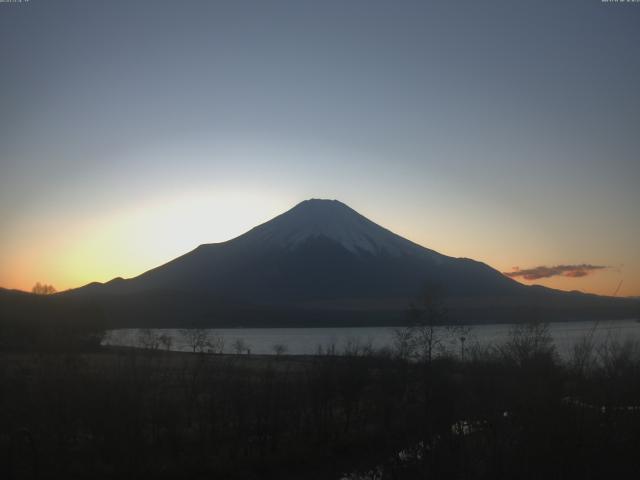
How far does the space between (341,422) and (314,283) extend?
149 m

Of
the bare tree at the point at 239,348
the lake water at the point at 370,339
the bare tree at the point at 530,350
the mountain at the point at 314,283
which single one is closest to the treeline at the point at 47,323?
the lake water at the point at 370,339

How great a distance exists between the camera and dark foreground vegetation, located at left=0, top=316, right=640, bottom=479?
9.59 metres

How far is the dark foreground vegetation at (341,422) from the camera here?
31.5 feet

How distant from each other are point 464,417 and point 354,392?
6.72 metres

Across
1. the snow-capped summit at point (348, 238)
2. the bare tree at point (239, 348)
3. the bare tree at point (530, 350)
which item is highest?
the snow-capped summit at point (348, 238)

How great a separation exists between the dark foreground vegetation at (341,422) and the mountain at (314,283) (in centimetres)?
9662

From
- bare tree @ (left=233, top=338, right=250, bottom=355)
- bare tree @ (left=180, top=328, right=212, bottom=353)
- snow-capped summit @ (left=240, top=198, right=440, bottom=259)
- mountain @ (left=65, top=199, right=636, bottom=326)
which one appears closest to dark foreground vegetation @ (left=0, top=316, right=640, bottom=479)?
bare tree @ (left=180, top=328, right=212, bottom=353)

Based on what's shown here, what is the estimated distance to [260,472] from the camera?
57.8 feet

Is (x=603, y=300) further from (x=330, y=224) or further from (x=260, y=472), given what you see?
(x=260, y=472)

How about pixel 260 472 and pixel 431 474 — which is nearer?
pixel 431 474

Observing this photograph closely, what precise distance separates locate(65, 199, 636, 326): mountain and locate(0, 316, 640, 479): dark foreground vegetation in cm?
9662

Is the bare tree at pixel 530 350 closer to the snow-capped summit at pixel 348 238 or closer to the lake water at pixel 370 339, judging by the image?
the lake water at pixel 370 339

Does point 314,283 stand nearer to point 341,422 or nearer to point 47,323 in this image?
point 47,323

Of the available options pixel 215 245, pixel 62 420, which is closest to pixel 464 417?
pixel 62 420
